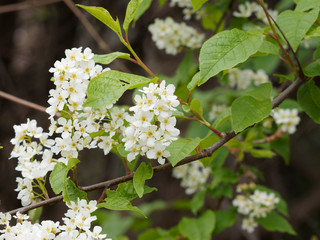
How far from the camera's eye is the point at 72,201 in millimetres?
1012

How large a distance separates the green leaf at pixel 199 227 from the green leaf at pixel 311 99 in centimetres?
63

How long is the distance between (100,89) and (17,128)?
1.03 ft

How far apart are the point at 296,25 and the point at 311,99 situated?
317 mm

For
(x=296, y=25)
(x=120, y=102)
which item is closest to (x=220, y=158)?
(x=296, y=25)

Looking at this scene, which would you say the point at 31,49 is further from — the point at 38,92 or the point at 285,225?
the point at 285,225

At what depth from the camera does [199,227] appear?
1712mm

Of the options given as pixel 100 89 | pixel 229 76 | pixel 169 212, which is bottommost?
pixel 169 212

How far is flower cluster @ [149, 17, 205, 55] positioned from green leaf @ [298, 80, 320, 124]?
2.28 ft

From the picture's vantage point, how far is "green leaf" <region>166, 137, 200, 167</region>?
0.98 m

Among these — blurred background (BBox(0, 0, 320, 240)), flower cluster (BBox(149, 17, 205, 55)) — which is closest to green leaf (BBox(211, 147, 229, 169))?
flower cluster (BBox(149, 17, 205, 55))

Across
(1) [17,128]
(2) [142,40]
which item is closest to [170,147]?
(1) [17,128]

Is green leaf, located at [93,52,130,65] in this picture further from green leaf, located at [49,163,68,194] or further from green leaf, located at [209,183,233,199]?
green leaf, located at [209,183,233,199]

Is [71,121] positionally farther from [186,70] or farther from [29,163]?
[186,70]

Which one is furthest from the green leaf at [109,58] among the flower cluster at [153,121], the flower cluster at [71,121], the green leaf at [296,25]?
the green leaf at [296,25]
